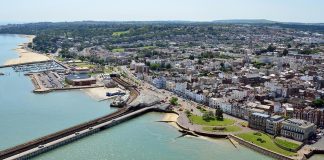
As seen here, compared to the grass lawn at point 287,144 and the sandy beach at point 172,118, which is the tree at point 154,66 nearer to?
the sandy beach at point 172,118

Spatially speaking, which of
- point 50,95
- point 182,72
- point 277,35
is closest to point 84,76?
point 50,95

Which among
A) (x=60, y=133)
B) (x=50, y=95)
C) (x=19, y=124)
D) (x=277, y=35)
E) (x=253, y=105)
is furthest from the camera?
(x=277, y=35)

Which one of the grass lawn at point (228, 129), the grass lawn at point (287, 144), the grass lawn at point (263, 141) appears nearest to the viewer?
the grass lawn at point (263, 141)

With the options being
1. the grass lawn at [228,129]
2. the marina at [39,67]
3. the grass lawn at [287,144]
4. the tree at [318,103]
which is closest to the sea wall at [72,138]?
the grass lawn at [228,129]

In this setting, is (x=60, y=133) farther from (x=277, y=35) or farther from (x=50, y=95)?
(x=277, y=35)

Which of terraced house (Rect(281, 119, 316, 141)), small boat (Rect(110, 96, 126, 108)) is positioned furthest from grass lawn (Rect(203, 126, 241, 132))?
small boat (Rect(110, 96, 126, 108))

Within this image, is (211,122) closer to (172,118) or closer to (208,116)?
(208,116)

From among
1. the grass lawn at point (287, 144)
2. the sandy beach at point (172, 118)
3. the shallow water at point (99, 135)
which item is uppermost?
the grass lawn at point (287, 144)
